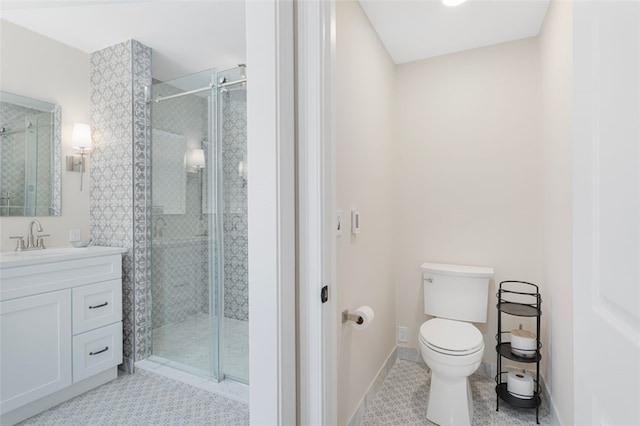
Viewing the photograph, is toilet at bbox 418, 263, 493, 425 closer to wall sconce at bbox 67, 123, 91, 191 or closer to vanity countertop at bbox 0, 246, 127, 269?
vanity countertop at bbox 0, 246, 127, 269

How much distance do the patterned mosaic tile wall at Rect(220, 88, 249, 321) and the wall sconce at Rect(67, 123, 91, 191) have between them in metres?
1.13

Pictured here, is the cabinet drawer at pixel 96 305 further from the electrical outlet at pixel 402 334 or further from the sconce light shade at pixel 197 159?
the electrical outlet at pixel 402 334

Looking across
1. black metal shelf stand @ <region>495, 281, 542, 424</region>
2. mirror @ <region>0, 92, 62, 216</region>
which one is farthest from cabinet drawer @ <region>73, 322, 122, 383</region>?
black metal shelf stand @ <region>495, 281, 542, 424</region>

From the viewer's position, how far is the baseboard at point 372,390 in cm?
168

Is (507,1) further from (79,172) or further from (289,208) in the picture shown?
(79,172)

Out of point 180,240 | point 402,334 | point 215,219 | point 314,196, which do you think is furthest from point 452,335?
point 180,240

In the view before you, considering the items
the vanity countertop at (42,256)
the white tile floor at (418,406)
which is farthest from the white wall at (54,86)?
the white tile floor at (418,406)

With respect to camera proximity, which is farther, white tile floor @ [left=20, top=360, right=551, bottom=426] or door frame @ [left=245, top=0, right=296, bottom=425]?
white tile floor @ [left=20, top=360, right=551, bottom=426]

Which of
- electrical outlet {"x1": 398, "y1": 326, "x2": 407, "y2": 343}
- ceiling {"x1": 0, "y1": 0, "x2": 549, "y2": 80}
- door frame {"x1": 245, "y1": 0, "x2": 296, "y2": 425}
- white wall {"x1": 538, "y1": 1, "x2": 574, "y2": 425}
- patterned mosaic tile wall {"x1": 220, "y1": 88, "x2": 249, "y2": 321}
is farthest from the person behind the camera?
electrical outlet {"x1": 398, "y1": 326, "x2": 407, "y2": 343}

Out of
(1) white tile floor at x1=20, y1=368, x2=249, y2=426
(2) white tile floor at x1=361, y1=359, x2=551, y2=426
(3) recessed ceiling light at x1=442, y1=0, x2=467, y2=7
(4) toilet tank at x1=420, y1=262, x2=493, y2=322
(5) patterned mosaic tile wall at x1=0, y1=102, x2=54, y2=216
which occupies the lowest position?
(1) white tile floor at x1=20, y1=368, x2=249, y2=426

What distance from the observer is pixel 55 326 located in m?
1.93

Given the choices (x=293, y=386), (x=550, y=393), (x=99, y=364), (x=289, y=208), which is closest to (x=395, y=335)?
(x=550, y=393)

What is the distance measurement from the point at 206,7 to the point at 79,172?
5.32 ft

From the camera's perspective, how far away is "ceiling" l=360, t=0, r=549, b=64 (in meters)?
1.79
